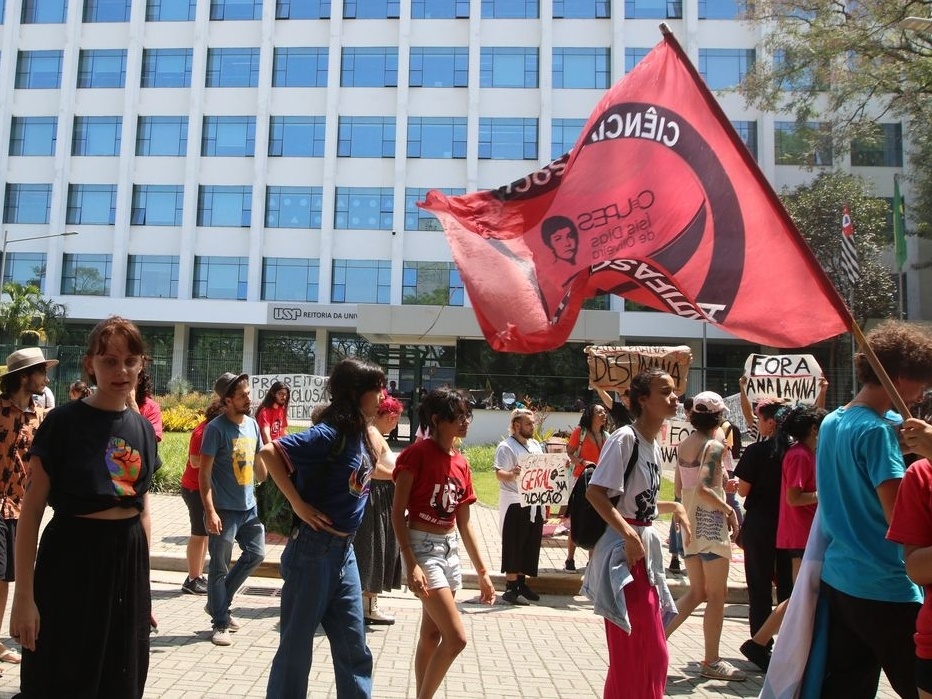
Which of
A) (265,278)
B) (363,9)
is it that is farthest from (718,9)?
(265,278)

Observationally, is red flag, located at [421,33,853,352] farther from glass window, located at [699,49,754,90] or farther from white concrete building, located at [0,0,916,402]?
glass window, located at [699,49,754,90]

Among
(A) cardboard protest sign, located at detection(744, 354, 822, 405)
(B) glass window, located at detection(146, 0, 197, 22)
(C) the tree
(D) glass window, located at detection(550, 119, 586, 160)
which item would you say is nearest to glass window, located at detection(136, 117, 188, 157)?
(B) glass window, located at detection(146, 0, 197, 22)

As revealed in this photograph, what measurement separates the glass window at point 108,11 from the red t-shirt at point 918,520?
46186 mm

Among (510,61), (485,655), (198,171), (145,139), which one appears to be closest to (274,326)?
(198,171)

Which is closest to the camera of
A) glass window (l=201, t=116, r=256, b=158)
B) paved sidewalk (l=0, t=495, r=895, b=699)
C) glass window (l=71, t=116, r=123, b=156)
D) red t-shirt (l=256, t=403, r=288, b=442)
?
paved sidewalk (l=0, t=495, r=895, b=699)

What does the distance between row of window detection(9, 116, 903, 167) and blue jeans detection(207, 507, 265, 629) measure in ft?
110

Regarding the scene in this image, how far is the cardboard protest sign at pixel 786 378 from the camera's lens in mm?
9750

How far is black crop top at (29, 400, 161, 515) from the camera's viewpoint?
2.84m

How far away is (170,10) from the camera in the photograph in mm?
40062

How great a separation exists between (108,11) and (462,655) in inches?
1766

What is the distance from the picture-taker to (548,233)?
487cm

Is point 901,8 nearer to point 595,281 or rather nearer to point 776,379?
point 776,379

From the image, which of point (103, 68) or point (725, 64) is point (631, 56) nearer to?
point (725, 64)

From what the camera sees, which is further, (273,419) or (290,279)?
(290,279)
